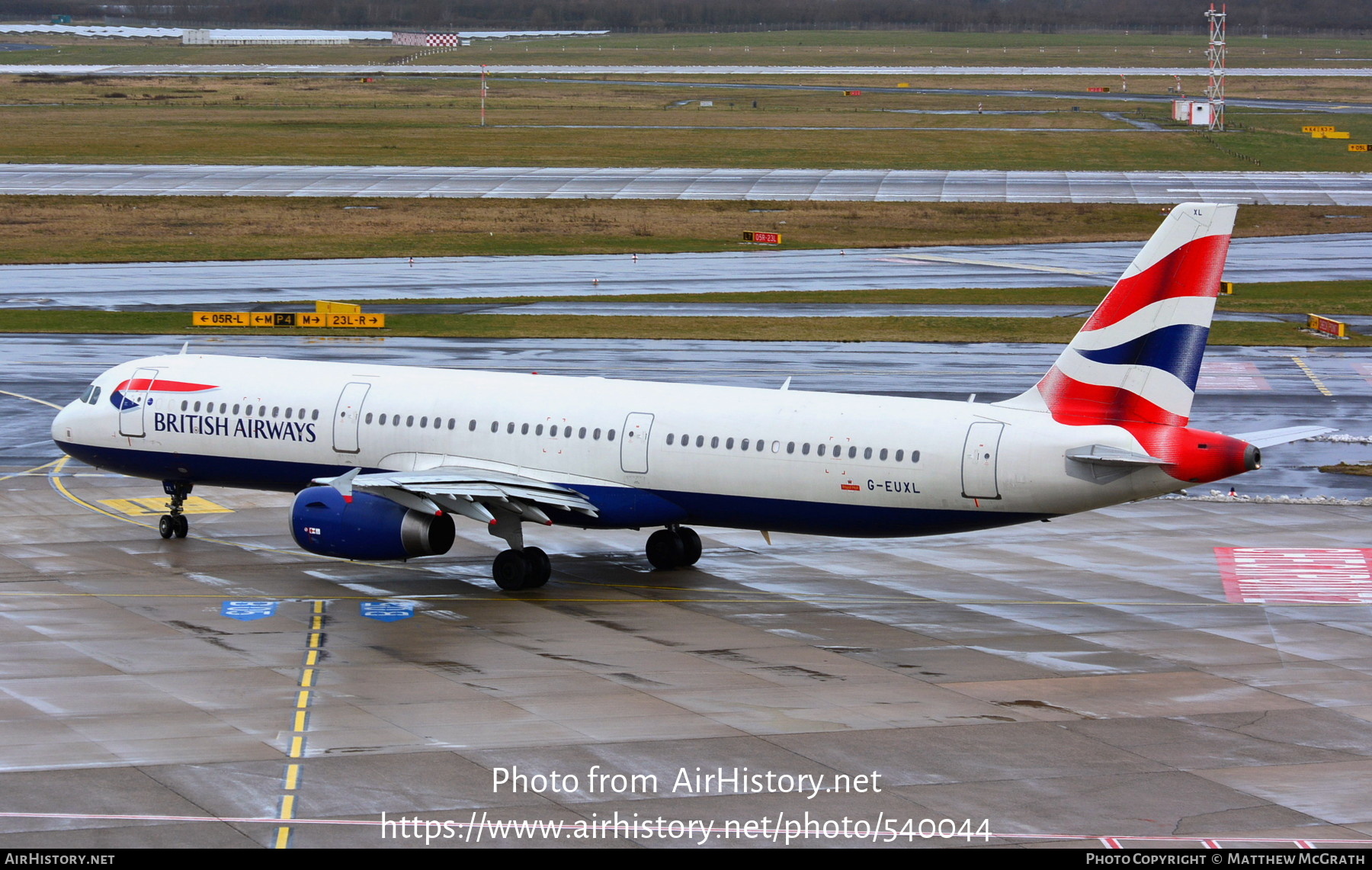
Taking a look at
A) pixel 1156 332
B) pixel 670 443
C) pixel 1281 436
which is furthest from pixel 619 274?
pixel 1281 436

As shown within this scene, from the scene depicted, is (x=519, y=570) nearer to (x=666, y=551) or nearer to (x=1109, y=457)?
(x=666, y=551)

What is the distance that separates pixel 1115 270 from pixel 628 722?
64.0 m

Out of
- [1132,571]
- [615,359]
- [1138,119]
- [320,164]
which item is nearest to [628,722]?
[1132,571]

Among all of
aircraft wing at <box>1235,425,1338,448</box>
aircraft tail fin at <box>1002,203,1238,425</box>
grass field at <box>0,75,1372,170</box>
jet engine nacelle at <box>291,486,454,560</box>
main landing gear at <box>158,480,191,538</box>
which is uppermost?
grass field at <box>0,75,1372,170</box>

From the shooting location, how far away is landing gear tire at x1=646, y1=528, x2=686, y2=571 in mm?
37875

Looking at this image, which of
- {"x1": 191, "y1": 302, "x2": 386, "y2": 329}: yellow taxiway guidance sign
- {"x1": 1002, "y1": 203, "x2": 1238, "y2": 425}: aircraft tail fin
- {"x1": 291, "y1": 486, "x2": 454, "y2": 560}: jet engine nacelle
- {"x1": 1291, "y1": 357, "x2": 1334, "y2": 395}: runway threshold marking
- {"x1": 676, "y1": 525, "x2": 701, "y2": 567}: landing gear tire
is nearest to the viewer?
{"x1": 1002, "y1": 203, "x2": 1238, "y2": 425}: aircraft tail fin

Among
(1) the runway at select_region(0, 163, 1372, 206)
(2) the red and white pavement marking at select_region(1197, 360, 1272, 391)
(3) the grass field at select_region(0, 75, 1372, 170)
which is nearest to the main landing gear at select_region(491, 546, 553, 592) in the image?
(2) the red and white pavement marking at select_region(1197, 360, 1272, 391)

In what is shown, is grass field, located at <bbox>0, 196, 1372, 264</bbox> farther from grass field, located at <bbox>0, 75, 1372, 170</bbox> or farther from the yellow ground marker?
the yellow ground marker

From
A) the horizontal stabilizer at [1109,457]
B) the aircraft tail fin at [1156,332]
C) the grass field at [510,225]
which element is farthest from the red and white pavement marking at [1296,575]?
the grass field at [510,225]

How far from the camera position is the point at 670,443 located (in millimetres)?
35688

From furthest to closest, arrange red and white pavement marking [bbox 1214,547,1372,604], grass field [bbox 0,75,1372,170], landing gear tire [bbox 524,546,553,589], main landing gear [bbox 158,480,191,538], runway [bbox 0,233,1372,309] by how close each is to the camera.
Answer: grass field [bbox 0,75,1372,170], runway [bbox 0,233,1372,309], main landing gear [bbox 158,480,191,538], landing gear tire [bbox 524,546,553,589], red and white pavement marking [bbox 1214,547,1372,604]

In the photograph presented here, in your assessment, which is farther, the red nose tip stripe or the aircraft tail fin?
the red nose tip stripe

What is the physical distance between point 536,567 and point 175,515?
420 inches

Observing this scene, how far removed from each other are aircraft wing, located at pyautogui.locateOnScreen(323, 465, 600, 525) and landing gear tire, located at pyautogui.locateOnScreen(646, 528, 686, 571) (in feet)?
7.84
